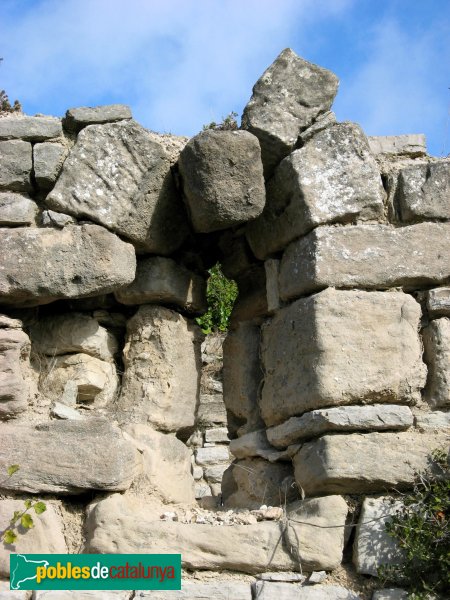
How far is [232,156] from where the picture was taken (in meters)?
4.18

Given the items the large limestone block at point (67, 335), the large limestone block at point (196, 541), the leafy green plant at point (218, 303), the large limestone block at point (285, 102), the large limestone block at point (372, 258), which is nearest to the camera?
→ the large limestone block at point (196, 541)

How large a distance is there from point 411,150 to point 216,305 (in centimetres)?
444

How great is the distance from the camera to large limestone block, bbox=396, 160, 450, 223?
14.5 ft

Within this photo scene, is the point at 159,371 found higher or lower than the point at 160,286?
lower

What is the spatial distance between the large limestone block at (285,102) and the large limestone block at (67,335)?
1248 mm

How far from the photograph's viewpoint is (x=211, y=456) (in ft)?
27.7

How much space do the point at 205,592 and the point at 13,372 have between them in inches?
53.7

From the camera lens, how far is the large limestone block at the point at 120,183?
433 cm

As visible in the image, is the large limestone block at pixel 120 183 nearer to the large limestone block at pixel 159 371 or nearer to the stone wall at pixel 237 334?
the stone wall at pixel 237 334

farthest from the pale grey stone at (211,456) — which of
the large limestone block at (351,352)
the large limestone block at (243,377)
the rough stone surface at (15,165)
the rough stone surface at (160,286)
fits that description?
the rough stone surface at (15,165)

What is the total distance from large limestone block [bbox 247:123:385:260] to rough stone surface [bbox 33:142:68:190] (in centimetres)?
110

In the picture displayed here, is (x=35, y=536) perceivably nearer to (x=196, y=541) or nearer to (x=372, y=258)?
(x=196, y=541)

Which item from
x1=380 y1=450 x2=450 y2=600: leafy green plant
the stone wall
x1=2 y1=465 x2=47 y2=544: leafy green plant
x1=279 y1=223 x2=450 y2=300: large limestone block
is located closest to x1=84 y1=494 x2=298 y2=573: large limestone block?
the stone wall

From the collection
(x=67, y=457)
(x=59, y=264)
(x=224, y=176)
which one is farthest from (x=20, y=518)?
(x=224, y=176)
